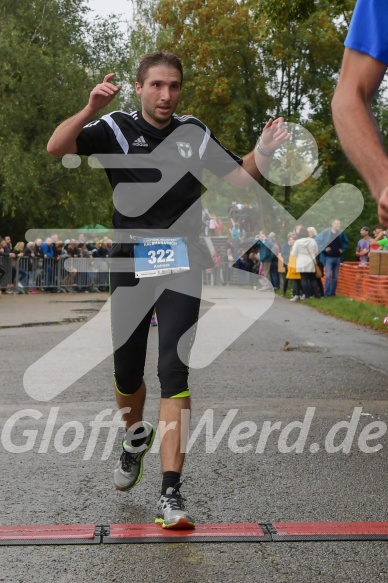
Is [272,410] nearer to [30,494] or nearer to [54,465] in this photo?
[54,465]

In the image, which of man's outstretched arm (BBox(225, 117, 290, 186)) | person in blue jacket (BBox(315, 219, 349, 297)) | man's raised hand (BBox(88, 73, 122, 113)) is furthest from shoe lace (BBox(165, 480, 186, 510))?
person in blue jacket (BBox(315, 219, 349, 297))

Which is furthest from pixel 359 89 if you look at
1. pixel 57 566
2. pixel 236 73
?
pixel 236 73

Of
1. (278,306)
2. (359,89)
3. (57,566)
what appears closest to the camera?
(359,89)

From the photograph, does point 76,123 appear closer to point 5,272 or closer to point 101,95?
point 101,95

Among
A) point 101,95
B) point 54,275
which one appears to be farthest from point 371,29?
point 54,275

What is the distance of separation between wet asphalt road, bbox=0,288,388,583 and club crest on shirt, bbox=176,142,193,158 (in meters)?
1.52

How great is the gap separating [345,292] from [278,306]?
3.14 metres

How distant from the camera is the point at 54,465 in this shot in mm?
5754

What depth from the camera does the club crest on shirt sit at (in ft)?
15.9

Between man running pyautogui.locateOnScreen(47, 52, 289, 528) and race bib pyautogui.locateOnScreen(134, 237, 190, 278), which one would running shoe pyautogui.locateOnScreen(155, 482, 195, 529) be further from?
race bib pyautogui.locateOnScreen(134, 237, 190, 278)

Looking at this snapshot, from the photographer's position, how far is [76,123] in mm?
4648

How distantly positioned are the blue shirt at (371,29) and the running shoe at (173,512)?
2349mm

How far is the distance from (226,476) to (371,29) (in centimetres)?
335

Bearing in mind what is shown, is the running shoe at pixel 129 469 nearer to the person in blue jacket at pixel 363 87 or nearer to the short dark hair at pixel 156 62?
the short dark hair at pixel 156 62
